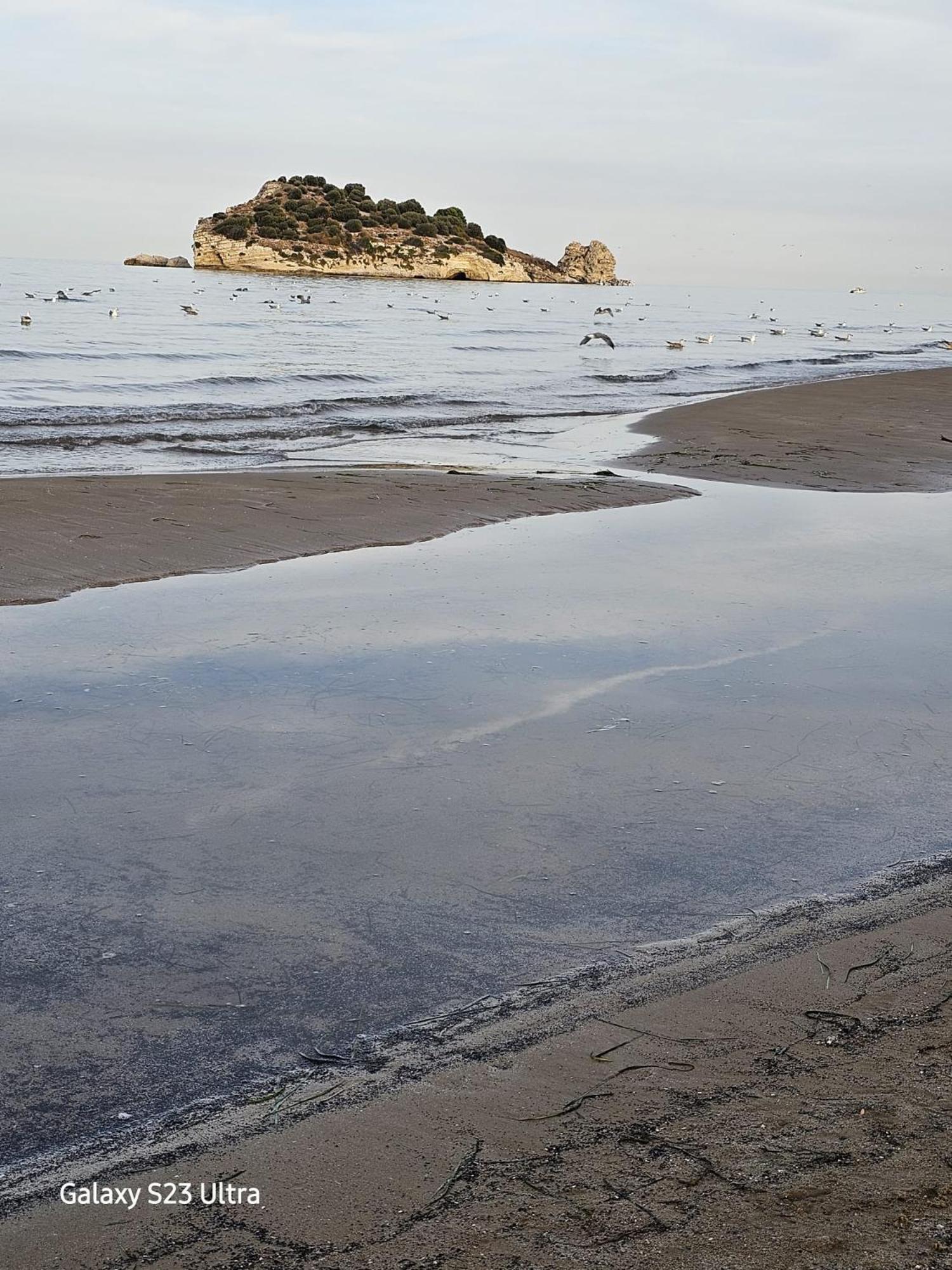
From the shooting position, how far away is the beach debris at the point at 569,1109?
2.42 meters

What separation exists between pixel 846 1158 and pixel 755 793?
217 centimetres

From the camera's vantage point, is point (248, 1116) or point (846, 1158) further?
point (248, 1116)

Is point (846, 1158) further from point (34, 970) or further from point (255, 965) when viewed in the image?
point (34, 970)

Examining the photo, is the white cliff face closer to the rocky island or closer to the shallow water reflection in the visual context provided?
the rocky island

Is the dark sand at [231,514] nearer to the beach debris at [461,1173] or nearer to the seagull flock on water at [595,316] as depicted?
the beach debris at [461,1173]

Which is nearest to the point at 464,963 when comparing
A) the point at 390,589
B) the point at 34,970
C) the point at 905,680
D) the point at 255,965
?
the point at 255,965

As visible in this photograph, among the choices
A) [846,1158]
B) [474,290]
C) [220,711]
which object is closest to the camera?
[846,1158]

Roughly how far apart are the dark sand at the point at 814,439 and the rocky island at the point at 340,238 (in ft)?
311

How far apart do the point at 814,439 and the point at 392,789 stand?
12.5 metres

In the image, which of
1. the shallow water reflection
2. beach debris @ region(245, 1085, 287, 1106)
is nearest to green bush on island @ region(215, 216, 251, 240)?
A: the shallow water reflection

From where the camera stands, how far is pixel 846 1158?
7.23ft

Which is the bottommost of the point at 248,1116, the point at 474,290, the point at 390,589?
the point at 248,1116

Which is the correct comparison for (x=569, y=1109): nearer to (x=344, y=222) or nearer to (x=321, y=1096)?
(x=321, y=1096)

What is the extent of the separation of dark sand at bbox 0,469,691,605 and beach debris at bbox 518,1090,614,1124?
5217 millimetres
